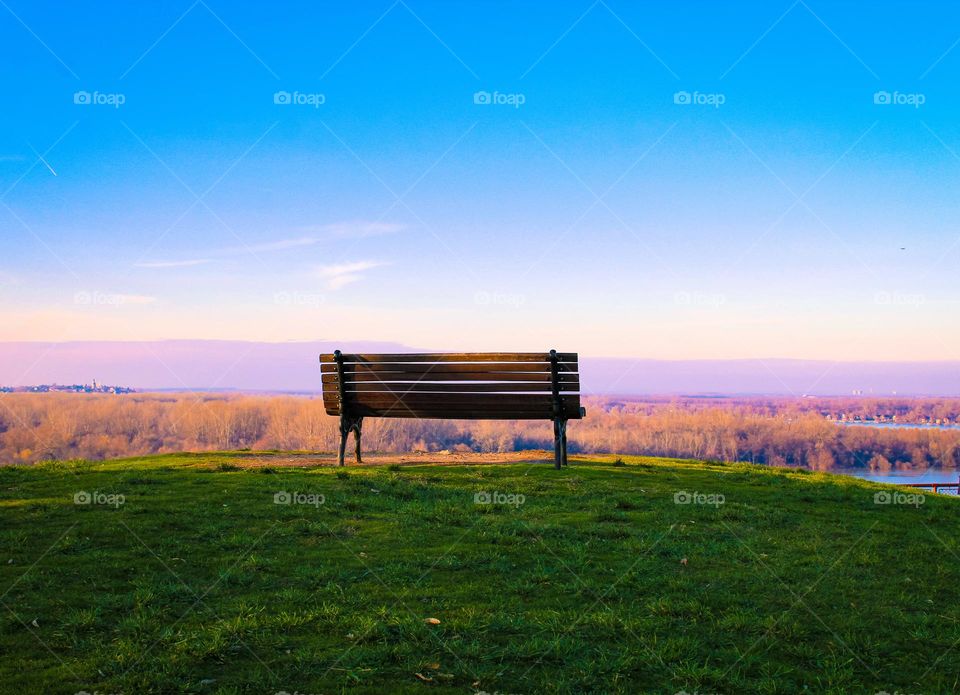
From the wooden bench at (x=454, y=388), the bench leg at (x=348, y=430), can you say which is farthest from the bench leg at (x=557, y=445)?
the bench leg at (x=348, y=430)

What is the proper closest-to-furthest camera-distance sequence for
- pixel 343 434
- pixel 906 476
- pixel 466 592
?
pixel 466 592, pixel 343 434, pixel 906 476

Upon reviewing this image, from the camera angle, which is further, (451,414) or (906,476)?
(906,476)

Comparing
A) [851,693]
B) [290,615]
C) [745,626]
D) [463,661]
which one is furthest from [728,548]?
[290,615]

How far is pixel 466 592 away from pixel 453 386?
22.1ft

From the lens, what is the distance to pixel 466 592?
16.3 feet

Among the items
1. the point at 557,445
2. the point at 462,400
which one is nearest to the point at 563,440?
the point at 557,445

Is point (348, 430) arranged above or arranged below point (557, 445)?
above

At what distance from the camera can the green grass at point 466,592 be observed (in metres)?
3.76

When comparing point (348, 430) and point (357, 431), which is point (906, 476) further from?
point (348, 430)

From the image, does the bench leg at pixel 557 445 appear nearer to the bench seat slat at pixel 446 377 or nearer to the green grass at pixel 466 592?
the bench seat slat at pixel 446 377

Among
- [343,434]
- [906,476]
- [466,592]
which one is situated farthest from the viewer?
[906,476]

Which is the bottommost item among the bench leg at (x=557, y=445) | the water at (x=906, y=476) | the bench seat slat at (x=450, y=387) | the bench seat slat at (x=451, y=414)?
the water at (x=906, y=476)

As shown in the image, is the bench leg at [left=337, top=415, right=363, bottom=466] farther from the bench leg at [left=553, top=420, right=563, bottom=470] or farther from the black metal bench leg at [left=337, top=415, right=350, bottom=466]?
the bench leg at [left=553, top=420, right=563, bottom=470]

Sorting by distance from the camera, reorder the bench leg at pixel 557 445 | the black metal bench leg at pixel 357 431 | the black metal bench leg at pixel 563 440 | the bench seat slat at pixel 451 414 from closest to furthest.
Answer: the bench leg at pixel 557 445
the black metal bench leg at pixel 563 440
the bench seat slat at pixel 451 414
the black metal bench leg at pixel 357 431
